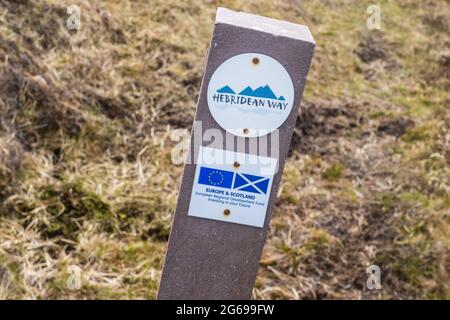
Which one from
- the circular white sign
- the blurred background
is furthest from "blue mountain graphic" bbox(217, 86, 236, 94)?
the blurred background

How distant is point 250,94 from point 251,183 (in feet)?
1.05

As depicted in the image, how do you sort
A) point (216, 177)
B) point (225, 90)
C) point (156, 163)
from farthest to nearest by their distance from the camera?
1. point (156, 163)
2. point (216, 177)
3. point (225, 90)

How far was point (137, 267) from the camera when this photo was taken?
10.5 feet

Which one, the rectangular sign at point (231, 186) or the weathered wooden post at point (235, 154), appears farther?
the rectangular sign at point (231, 186)

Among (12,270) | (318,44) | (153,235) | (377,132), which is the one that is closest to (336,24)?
(318,44)

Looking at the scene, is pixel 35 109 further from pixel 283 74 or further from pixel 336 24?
pixel 336 24

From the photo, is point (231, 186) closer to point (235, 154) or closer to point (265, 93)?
point (235, 154)

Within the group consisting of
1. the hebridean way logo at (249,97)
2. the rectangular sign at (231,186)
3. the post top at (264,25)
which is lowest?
the rectangular sign at (231,186)

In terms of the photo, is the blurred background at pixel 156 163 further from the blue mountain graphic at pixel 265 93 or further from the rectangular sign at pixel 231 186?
the blue mountain graphic at pixel 265 93

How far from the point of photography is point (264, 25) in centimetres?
199

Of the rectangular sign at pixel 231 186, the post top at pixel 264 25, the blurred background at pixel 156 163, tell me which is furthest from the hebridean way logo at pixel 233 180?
the blurred background at pixel 156 163

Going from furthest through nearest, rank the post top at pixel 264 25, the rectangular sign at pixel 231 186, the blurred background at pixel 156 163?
the blurred background at pixel 156 163 → the rectangular sign at pixel 231 186 → the post top at pixel 264 25

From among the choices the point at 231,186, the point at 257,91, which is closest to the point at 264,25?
the point at 257,91

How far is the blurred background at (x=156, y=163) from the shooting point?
327 cm
